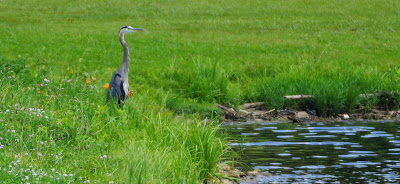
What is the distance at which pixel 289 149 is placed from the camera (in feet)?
44.4

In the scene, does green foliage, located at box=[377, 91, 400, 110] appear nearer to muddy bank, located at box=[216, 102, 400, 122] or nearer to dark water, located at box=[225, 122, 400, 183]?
muddy bank, located at box=[216, 102, 400, 122]

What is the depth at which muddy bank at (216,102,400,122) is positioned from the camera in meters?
17.7

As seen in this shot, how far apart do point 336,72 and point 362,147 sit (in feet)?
21.7

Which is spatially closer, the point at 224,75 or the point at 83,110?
the point at 83,110

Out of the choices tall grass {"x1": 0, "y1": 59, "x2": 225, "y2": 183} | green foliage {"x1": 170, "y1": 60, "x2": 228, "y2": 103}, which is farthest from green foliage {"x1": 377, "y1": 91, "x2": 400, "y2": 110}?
tall grass {"x1": 0, "y1": 59, "x2": 225, "y2": 183}

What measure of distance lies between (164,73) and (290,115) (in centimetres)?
407

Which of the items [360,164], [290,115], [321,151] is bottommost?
[290,115]

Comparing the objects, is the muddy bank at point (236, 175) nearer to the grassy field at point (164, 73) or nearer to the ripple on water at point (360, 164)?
the grassy field at point (164, 73)

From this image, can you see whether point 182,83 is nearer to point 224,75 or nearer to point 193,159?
point 224,75

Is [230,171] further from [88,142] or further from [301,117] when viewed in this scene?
[301,117]

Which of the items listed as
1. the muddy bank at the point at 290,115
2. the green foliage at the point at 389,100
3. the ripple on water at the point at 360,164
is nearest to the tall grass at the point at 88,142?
the ripple on water at the point at 360,164

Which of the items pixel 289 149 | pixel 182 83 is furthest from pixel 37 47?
pixel 289 149

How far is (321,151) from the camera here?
1334cm

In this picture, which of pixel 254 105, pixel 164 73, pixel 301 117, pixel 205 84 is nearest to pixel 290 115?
pixel 301 117
